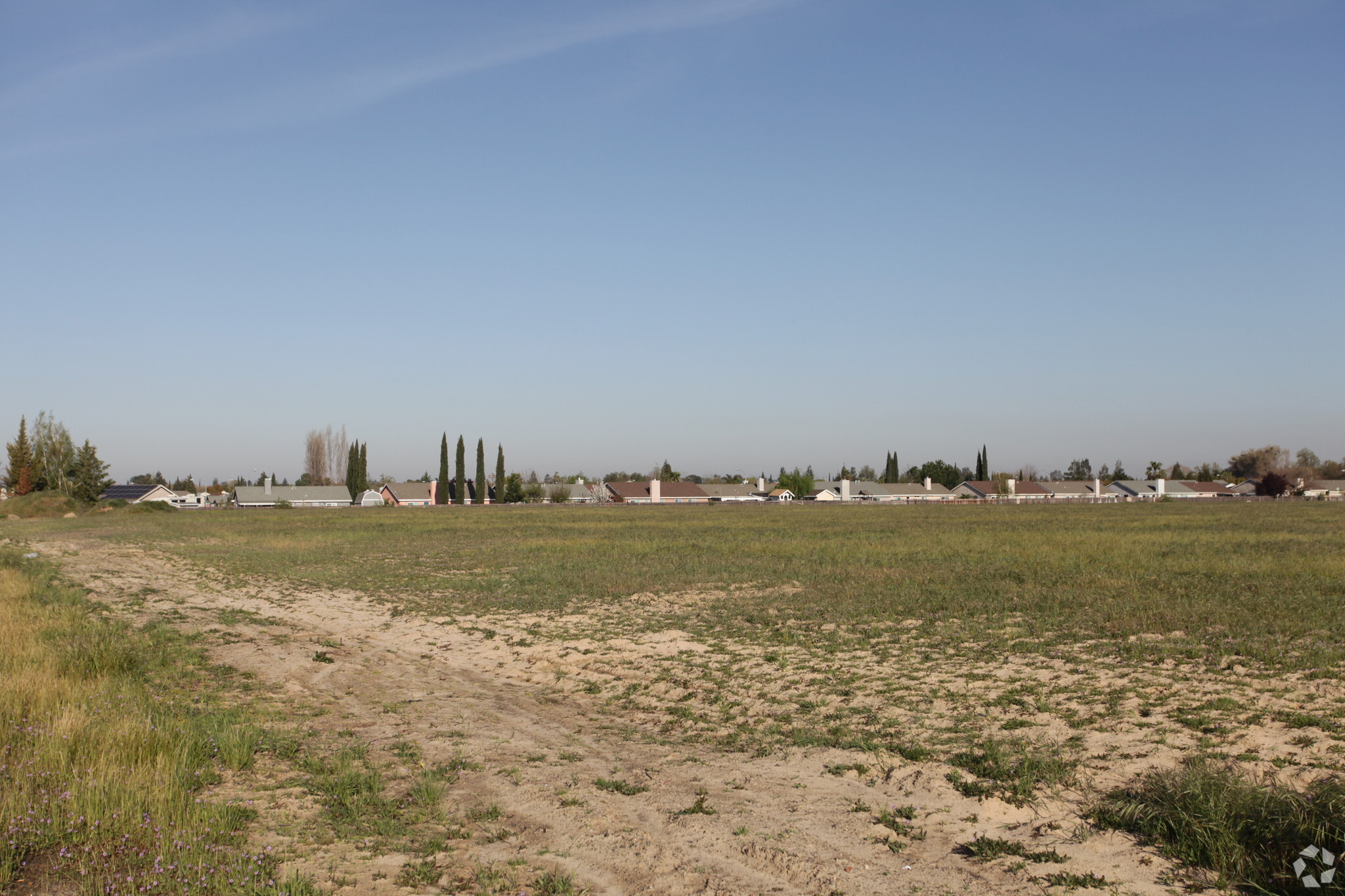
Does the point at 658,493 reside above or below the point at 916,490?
above

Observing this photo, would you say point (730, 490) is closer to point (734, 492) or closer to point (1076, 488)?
point (734, 492)

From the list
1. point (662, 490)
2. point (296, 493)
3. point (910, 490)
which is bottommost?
point (910, 490)

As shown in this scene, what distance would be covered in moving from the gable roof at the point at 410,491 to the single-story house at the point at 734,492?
47.3 meters

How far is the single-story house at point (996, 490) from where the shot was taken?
14800 centimetres

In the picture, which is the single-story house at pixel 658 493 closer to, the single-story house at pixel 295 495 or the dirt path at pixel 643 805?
the single-story house at pixel 295 495

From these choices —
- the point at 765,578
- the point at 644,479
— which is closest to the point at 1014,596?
the point at 765,578

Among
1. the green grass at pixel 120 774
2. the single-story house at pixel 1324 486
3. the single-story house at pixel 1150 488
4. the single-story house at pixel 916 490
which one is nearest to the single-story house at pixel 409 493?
the single-story house at pixel 916 490

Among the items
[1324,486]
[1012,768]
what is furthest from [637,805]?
[1324,486]

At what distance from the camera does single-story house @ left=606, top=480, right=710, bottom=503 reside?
14300 cm

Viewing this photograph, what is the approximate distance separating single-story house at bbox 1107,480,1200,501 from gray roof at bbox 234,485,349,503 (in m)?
133

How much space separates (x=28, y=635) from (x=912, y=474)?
175148 millimetres

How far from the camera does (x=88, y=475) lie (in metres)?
88.5

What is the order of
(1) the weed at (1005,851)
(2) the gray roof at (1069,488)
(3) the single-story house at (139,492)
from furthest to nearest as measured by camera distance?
(2) the gray roof at (1069,488)
(3) the single-story house at (139,492)
(1) the weed at (1005,851)

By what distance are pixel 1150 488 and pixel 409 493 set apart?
444ft
